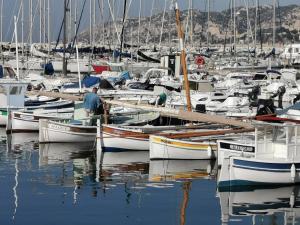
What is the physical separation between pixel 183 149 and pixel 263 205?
6.90 m

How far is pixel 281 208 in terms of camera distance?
20016 mm

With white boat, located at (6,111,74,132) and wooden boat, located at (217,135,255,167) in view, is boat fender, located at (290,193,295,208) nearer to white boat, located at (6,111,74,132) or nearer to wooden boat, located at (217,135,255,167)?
wooden boat, located at (217,135,255,167)

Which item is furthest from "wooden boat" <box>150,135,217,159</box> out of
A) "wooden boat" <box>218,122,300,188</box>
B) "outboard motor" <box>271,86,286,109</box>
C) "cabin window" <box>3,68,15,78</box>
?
"cabin window" <box>3,68,15,78</box>

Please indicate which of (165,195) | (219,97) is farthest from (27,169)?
(219,97)

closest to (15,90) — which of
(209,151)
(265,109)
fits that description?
(265,109)

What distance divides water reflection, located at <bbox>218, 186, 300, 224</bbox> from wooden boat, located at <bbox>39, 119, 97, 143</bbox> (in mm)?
11305

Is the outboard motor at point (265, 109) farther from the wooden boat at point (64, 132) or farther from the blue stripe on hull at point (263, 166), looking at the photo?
the blue stripe on hull at point (263, 166)

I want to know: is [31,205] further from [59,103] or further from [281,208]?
[59,103]

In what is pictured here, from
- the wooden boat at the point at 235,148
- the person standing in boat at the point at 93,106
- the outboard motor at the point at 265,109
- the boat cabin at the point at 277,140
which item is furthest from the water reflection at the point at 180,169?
the person standing in boat at the point at 93,106

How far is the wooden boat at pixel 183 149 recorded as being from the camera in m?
26.8

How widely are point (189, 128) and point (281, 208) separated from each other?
31.4 ft

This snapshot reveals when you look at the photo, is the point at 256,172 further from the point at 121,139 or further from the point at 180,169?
the point at 121,139

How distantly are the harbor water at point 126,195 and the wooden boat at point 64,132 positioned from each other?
10.7ft

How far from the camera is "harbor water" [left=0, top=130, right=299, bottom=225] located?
18875 mm
